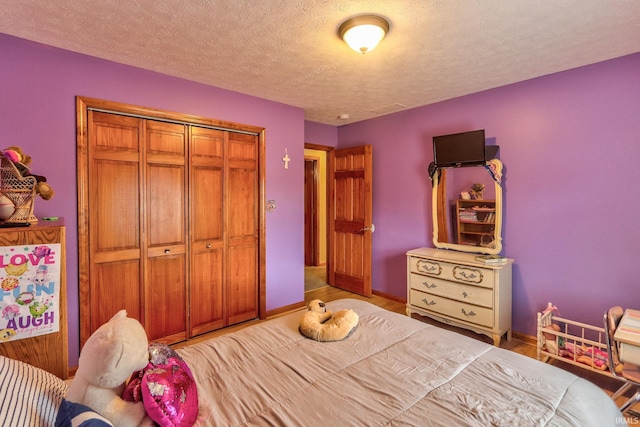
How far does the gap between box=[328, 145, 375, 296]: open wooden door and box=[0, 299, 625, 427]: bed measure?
8.21 feet

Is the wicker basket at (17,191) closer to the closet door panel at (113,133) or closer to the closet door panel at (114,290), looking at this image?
the closet door panel at (113,133)

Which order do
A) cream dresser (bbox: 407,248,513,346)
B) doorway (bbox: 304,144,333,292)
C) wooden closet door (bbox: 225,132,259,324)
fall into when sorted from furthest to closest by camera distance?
doorway (bbox: 304,144,333,292)
wooden closet door (bbox: 225,132,259,324)
cream dresser (bbox: 407,248,513,346)

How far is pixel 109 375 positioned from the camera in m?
1.03

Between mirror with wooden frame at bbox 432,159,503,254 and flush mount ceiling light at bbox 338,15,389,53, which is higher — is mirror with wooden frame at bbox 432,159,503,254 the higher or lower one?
the lower one

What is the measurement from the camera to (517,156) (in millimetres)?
3062

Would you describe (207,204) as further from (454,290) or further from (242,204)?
(454,290)

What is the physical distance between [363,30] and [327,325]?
182 cm

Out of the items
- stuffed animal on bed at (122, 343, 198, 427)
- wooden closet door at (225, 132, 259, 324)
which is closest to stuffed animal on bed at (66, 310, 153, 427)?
stuffed animal on bed at (122, 343, 198, 427)

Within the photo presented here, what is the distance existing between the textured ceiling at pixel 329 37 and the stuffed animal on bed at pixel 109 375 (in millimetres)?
1762

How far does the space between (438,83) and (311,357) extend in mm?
2718

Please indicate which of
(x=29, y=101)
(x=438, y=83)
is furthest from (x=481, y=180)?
(x=29, y=101)

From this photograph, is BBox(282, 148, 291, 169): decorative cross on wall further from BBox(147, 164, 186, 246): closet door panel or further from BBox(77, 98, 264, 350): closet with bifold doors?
BBox(147, 164, 186, 246): closet door panel

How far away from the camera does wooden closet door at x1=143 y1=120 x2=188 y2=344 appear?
280 cm

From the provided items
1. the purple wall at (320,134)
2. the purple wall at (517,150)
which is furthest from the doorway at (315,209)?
the purple wall at (517,150)
